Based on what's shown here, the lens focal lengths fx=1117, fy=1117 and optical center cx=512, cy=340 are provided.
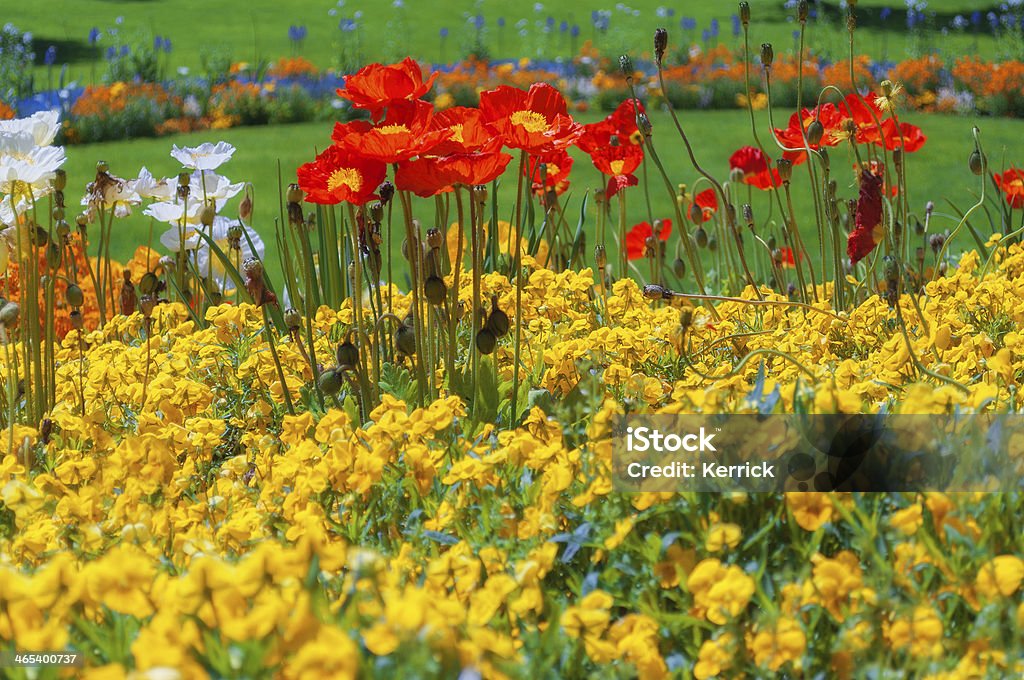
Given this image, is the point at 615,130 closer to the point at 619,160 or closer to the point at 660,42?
the point at 619,160

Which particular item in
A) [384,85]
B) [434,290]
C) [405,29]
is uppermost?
[384,85]

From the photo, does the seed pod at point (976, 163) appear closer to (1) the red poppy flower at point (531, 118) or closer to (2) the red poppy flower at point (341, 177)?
(1) the red poppy flower at point (531, 118)

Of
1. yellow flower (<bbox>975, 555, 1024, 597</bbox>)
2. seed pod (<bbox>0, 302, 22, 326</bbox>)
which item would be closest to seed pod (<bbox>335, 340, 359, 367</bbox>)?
seed pod (<bbox>0, 302, 22, 326</bbox>)

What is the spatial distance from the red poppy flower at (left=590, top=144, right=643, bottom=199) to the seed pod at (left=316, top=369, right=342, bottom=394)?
2.95 ft

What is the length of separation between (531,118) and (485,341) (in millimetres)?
404

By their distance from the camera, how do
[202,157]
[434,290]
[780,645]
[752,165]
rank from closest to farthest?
1. [780,645]
2. [434,290]
3. [202,157]
4. [752,165]

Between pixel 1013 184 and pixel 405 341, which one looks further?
pixel 1013 184

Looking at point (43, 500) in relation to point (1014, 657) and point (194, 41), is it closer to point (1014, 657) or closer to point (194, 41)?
point (1014, 657)

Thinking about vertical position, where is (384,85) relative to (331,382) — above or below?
above

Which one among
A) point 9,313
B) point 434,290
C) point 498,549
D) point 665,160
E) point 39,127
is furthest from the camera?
point 665,160

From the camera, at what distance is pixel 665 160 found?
7590 mm

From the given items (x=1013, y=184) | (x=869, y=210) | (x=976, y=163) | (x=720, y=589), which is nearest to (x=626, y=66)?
(x=869, y=210)

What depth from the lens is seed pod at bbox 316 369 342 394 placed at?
2068 mm

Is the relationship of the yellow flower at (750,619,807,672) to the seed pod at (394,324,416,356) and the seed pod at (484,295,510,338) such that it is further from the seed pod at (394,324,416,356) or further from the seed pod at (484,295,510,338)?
the seed pod at (394,324,416,356)
